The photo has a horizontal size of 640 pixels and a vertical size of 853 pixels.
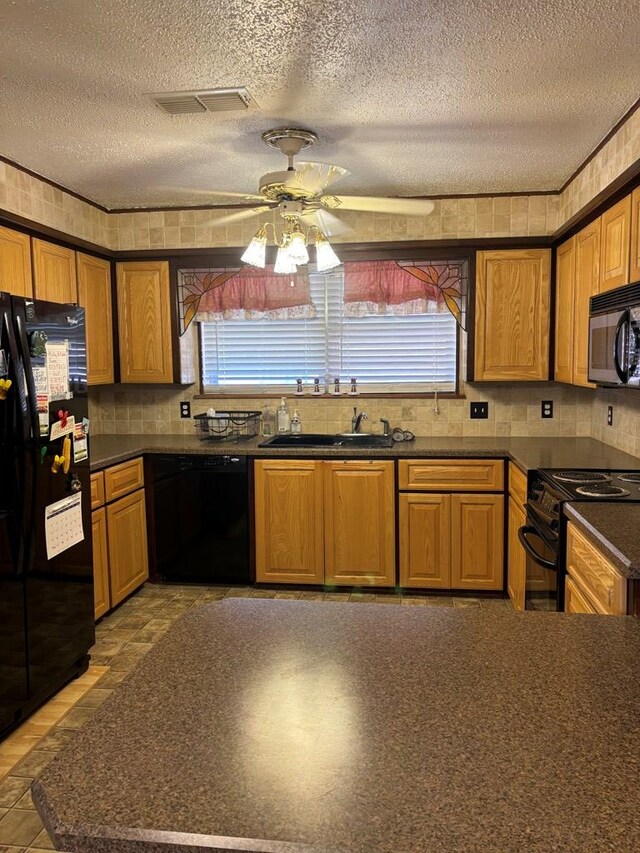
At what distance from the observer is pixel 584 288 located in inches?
133

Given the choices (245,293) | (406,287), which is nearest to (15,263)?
(245,293)

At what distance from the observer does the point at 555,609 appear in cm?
271

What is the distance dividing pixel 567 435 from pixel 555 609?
5.96 feet

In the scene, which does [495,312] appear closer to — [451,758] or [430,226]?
[430,226]

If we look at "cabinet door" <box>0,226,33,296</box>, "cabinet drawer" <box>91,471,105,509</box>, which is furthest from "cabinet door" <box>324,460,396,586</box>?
"cabinet door" <box>0,226,33,296</box>

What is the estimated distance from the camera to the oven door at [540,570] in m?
2.65

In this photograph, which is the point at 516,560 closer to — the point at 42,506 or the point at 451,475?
the point at 451,475

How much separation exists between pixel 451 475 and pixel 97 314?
243 cm

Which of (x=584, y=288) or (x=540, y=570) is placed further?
(x=584, y=288)

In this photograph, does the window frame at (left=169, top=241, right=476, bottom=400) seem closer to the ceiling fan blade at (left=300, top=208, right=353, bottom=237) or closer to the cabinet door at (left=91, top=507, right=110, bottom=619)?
the ceiling fan blade at (left=300, top=208, right=353, bottom=237)

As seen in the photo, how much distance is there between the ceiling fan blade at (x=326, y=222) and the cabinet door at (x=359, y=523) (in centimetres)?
139

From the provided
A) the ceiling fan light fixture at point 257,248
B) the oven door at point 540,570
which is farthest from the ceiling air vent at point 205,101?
the oven door at point 540,570

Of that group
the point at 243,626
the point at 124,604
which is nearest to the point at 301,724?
the point at 243,626

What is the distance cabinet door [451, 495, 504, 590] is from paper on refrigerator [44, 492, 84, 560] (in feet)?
6.79
